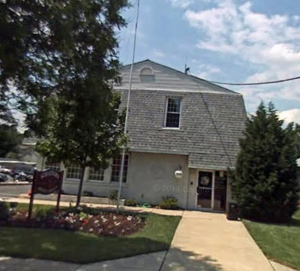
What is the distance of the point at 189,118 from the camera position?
21719 millimetres

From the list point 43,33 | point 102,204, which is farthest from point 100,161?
point 43,33

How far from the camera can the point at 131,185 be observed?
68.2 ft

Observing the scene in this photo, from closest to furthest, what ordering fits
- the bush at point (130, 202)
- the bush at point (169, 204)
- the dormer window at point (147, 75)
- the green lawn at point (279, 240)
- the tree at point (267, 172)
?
1. the green lawn at point (279, 240)
2. the tree at point (267, 172)
3. the bush at point (169, 204)
4. the bush at point (130, 202)
5. the dormer window at point (147, 75)

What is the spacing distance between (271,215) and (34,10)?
1467 centimetres

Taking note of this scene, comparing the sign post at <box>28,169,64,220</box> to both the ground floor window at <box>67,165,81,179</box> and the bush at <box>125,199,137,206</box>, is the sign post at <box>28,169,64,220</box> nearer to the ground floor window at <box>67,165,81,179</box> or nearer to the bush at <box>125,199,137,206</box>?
the bush at <box>125,199,137,206</box>

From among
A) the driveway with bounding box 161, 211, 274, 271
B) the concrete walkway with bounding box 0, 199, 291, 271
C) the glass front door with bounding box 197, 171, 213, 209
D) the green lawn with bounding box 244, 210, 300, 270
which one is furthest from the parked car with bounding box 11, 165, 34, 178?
the concrete walkway with bounding box 0, 199, 291, 271

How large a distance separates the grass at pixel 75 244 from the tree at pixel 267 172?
6.47 m

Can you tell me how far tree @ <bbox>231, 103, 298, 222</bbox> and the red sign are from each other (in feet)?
28.1

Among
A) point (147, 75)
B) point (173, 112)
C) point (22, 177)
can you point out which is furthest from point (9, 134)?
point (22, 177)

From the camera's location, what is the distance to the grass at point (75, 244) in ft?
27.1

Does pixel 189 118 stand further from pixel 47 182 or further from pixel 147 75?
→ pixel 47 182

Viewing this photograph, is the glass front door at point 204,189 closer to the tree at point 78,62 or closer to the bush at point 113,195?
the bush at point 113,195

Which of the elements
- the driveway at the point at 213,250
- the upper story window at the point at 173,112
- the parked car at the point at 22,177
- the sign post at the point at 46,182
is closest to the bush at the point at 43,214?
the sign post at the point at 46,182

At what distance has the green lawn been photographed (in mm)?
9574
